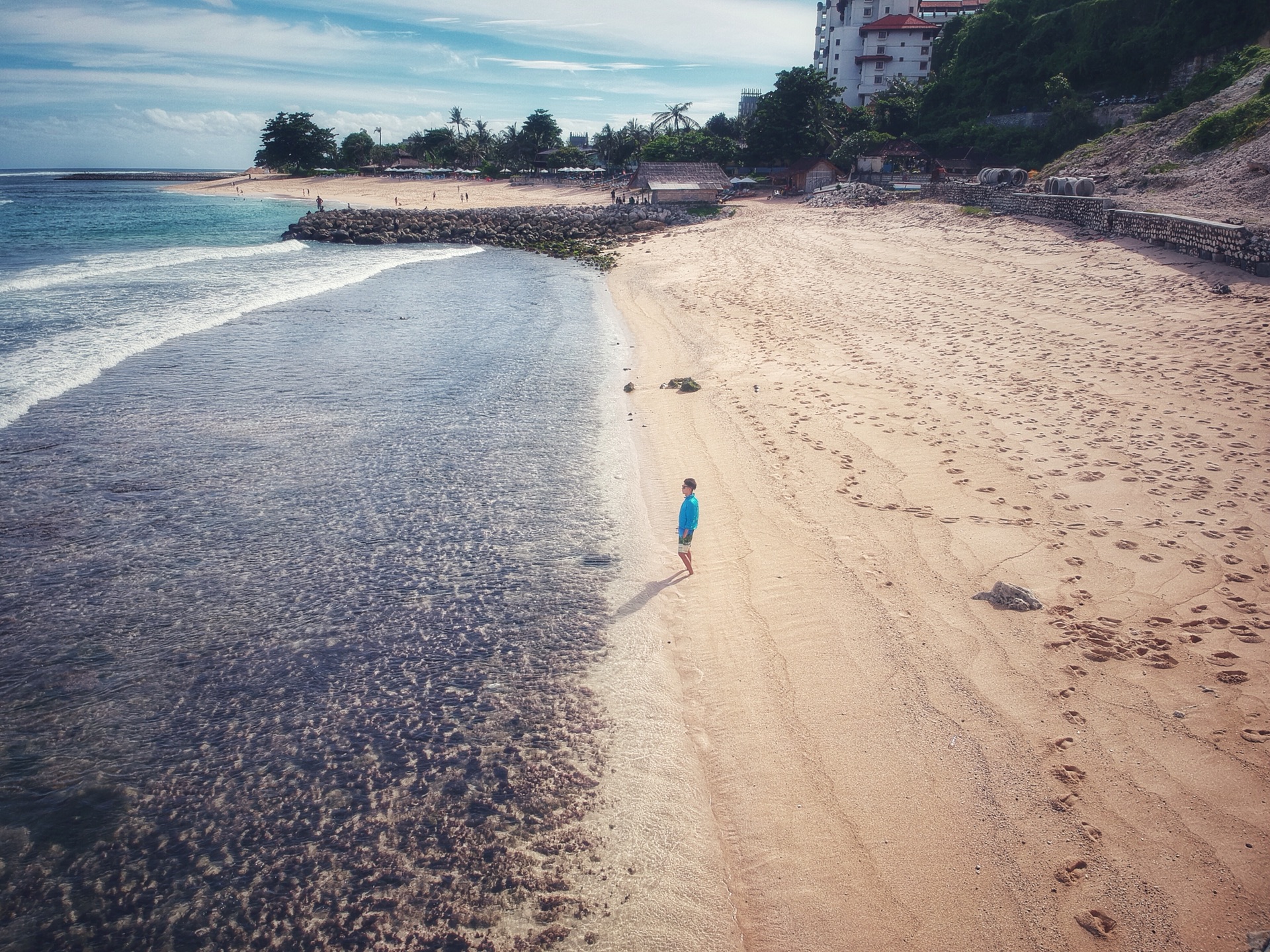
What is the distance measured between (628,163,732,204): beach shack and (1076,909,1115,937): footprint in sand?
65.3m

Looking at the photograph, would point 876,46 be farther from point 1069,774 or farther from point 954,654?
point 1069,774

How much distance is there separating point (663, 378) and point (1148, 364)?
1063cm

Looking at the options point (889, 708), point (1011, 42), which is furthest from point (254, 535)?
point (1011, 42)

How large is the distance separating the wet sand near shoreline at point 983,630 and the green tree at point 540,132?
10701 cm

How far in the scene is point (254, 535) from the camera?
1107 centimetres

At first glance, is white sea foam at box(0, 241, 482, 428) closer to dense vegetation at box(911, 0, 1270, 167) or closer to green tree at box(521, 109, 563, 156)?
dense vegetation at box(911, 0, 1270, 167)

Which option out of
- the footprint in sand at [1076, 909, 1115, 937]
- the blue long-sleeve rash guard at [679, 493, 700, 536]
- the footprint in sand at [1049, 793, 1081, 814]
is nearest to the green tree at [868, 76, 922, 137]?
the blue long-sleeve rash guard at [679, 493, 700, 536]

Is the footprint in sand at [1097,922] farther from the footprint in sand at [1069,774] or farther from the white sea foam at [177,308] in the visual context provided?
the white sea foam at [177,308]

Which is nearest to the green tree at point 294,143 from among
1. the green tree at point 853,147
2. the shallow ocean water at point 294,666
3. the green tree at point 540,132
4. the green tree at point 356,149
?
the green tree at point 356,149

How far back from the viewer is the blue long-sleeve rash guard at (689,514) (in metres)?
9.37

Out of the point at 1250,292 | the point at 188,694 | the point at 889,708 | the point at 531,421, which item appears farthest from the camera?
the point at 1250,292

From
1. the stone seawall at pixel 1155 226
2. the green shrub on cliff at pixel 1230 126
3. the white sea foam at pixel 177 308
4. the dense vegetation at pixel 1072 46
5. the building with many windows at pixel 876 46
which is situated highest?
the building with many windows at pixel 876 46

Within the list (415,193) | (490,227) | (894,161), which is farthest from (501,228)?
(415,193)

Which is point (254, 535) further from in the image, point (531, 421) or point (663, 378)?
point (663, 378)
